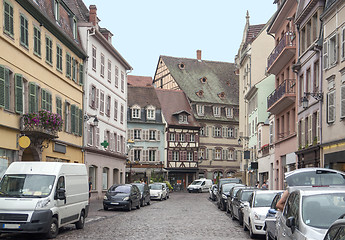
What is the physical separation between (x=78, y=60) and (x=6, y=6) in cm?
1397

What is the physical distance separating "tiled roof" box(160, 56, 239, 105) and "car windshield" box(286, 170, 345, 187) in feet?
206

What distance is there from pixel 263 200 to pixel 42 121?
476 inches

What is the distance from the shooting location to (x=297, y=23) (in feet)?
107

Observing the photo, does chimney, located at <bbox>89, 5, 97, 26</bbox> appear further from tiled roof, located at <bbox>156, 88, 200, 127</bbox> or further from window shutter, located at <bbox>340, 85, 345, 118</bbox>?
tiled roof, located at <bbox>156, 88, 200, 127</bbox>

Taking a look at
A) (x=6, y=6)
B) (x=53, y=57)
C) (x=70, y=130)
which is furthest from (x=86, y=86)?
(x=6, y=6)

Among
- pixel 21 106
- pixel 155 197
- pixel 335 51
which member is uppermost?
pixel 335 51

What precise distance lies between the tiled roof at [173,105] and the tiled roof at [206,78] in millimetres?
1925

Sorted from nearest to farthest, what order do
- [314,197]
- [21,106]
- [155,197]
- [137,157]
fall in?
1. [314,197]
2. [21,106]
3. [155,197]
4. [137,157]

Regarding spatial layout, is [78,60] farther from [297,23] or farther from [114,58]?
[297,23]

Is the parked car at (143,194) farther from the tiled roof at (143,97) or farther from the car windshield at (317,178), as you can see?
the tiled roof at (143,97)

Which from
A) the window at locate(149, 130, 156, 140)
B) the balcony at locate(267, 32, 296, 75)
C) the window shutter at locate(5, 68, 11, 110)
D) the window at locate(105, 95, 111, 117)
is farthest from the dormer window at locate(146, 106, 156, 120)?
the window shutter at locate(5, 68, 11, 110)

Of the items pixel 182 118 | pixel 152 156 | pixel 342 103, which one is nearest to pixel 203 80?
pixel 182 118

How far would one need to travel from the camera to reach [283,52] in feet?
113

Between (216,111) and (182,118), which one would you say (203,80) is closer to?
(216,111)
